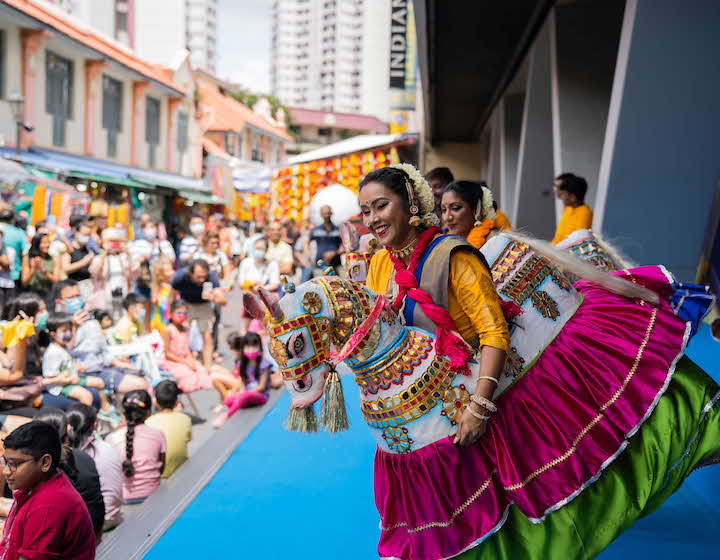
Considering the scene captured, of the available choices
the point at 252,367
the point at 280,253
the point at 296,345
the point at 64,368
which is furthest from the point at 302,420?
the point at 280,253

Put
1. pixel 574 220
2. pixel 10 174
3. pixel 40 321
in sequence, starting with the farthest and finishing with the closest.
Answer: pixel 10 174 < pixel 40 321 < pixel 574 220

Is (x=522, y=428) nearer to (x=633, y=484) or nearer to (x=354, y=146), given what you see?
(x=633, y=484)

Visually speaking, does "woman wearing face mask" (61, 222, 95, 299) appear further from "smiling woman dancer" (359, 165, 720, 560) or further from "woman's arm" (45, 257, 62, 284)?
"smiling woman dancer" (359, 165, 720, 560)

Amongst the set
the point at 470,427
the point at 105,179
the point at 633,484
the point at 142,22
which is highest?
the point at 142,22

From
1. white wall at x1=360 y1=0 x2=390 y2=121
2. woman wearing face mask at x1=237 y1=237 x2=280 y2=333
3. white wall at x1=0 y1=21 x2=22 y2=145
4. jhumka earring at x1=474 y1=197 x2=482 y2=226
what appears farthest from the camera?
white wall at x1=360 y1=0 x2=390 y2=121

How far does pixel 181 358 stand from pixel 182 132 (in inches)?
779

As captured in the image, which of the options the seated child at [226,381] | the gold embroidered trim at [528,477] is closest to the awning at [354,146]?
the seated child at [226,381]

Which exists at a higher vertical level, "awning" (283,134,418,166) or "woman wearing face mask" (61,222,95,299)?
"awning" (283,134,418,166)

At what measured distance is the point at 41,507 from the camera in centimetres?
283

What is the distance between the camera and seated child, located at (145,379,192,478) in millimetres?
5209

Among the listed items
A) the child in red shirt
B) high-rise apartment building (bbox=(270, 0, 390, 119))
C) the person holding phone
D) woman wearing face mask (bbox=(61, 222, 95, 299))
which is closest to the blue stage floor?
the child in red shirt

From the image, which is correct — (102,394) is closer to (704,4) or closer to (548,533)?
(548,533)

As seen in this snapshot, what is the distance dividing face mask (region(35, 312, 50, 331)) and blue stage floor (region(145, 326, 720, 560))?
2.63 metres

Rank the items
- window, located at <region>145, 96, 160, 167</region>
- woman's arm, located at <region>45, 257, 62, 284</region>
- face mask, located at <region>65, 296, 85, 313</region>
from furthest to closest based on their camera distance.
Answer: window, located at <region>145, 96, 160, 167</region> → woman's arm, located at <region>45, 257, 62, 284</region> → face mask, located at <region>65, 296, 85, 313</region>
